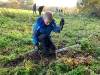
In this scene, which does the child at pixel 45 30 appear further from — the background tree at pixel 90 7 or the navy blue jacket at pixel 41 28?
the background tree at pixel 90 7

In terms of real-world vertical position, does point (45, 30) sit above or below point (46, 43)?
above

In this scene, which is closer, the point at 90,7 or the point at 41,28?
the point at 41,28

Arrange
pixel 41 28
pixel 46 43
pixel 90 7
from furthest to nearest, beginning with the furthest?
pixel 90 7
pixel 46 43
pixel 41 28

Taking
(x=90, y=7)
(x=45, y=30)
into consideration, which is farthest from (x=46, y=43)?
(x=90, y=7)

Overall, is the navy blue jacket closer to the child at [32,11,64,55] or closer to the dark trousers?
the child at [32,11,64,55]

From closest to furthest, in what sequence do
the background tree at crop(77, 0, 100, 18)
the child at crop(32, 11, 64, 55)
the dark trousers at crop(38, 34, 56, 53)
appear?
1. the child at crop(32, 11, 64, 55)
2. the dark trousers at crop(38, 34, 56, 53)
3. the background tree at crop(77, 0, 100, 18)

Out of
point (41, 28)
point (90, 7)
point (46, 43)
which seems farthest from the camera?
point (90, 7)

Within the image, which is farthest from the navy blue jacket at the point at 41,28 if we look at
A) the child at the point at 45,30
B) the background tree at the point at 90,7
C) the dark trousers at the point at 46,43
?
the background tree at the point at 90,7

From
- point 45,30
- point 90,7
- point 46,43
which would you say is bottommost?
point 46,43

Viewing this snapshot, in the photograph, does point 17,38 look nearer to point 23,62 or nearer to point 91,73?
point 23,62

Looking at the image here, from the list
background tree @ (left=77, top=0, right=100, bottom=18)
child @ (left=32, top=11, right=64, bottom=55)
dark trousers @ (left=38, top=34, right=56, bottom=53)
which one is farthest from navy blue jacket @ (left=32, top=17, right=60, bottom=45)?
background tree @ (left=77, top=0, right=100, bottom=18)

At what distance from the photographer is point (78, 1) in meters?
30.1

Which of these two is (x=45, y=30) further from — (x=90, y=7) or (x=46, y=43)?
(x=90, y=7)

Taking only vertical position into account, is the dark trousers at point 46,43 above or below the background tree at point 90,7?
below
